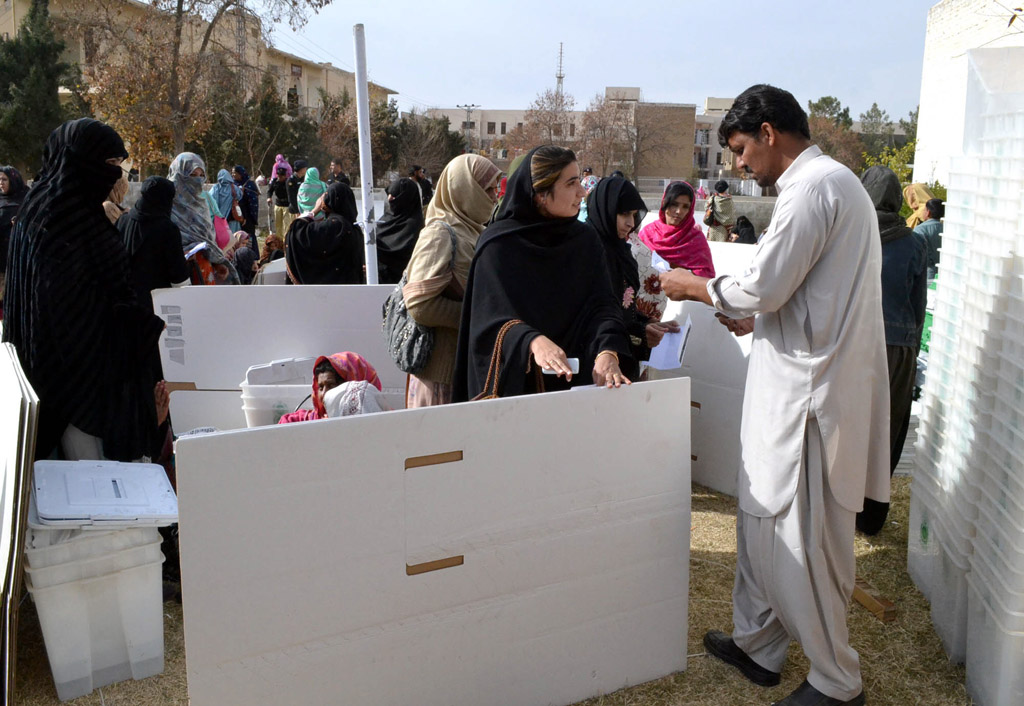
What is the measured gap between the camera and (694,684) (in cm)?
299

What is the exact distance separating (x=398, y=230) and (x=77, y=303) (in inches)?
143

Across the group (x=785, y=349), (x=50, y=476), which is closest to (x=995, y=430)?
(x=785, y=349)

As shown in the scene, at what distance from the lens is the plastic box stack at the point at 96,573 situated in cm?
288

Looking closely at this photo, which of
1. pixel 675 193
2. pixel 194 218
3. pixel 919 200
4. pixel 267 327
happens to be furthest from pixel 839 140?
pixel 267 327

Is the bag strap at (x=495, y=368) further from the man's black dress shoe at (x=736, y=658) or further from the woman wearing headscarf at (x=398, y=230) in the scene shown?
the woman wearing headscarf at (x=398, y=230)

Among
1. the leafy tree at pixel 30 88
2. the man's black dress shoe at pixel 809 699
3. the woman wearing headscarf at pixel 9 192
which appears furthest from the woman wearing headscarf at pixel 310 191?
the leafy tree at pixel 30 88

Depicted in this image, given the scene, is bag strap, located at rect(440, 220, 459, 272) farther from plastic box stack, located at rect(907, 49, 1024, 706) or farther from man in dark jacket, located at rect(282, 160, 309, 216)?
man in dark jacket, located at rect(282, 160, 309, 216)

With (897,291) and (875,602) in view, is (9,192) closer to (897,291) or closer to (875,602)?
(897,291)

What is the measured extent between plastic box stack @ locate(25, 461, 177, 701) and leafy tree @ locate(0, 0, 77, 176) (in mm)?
30226

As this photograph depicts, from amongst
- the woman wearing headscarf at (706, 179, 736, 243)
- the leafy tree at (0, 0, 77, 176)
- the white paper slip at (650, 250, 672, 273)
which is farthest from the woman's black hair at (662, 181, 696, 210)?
the leafy tree at (0, 0, 77, 176)

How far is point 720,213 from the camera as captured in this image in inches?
476

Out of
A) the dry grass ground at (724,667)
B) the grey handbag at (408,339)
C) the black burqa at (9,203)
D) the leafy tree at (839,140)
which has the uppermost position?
the leafy tree at (839,140)

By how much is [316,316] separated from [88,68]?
19592 millimetres

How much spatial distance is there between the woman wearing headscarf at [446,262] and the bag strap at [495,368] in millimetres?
528
